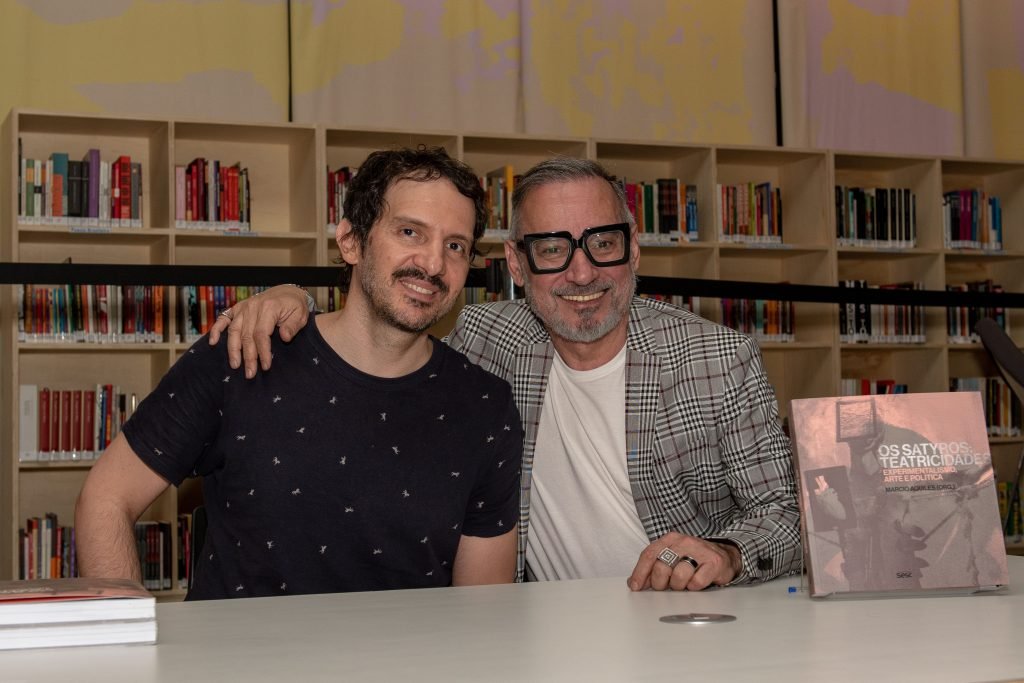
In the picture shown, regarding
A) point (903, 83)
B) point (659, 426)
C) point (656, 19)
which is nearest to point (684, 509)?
point (659, 426)

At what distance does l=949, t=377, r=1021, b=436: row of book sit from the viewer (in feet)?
18.1

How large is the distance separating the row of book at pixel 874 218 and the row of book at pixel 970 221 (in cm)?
21

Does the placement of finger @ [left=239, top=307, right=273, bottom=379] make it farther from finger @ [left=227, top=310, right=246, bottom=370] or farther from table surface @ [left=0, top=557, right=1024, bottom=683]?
table surface @ [left=0, top=557, right=1024, bottom=683]

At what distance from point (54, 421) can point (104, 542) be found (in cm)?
272

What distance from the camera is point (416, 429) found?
1839 mm

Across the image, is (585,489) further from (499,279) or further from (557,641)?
(557,641)

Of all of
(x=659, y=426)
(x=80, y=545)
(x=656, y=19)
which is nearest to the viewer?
(x=80, y=545)

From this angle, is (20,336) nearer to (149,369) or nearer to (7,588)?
(149,369)

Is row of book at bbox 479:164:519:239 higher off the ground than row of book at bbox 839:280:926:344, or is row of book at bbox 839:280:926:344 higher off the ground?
row of book at bbox 479:164:519:239

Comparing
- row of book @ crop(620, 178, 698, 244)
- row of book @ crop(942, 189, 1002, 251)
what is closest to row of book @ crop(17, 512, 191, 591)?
row of book @ crop(620, 178, 698, 244)

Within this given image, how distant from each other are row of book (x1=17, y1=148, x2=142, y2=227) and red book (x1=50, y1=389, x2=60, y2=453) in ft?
2.13

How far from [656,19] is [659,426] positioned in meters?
3.68

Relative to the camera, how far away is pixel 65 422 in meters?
4.22

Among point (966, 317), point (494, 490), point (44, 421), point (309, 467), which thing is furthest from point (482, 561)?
point (966, 317)
